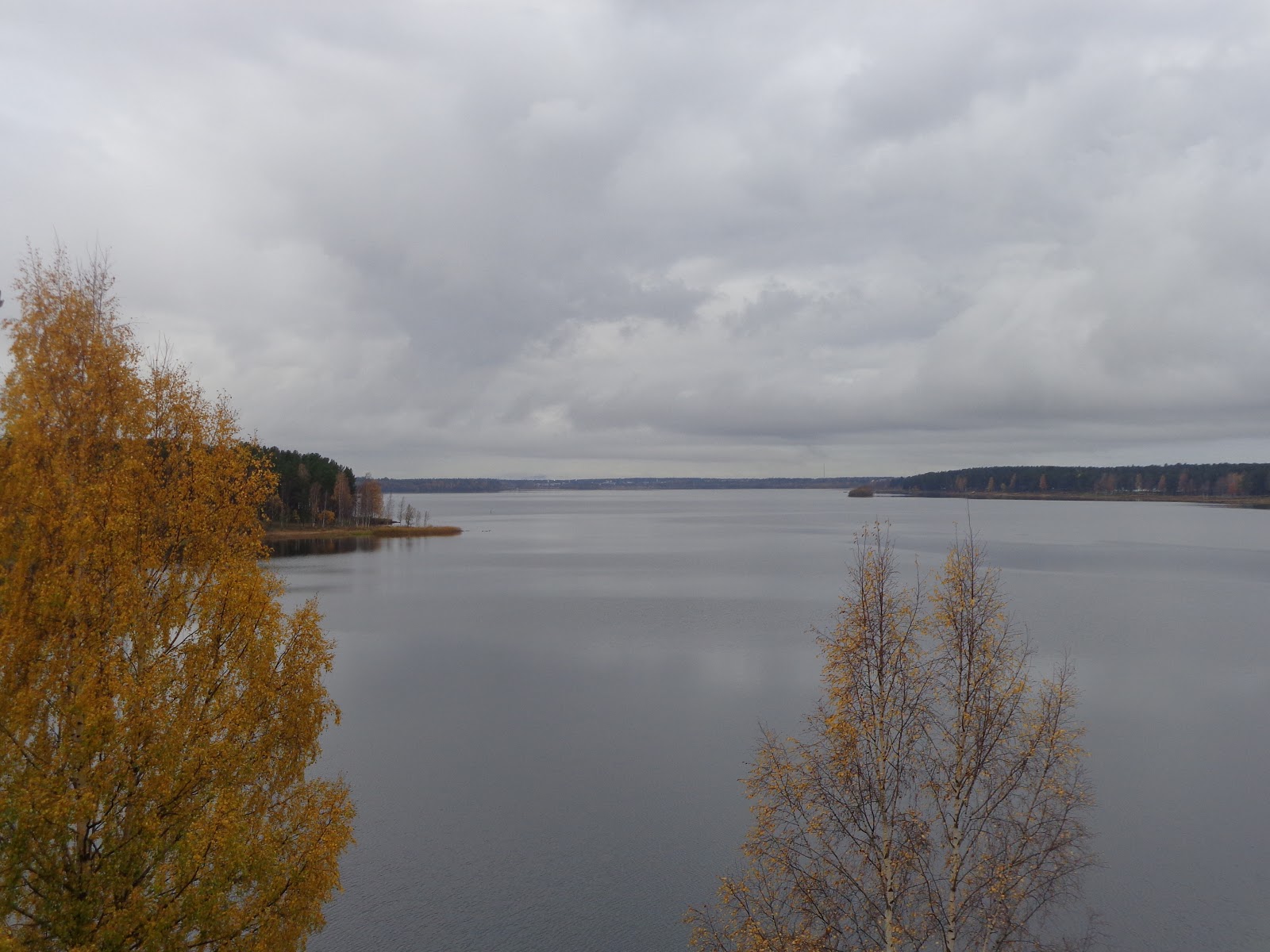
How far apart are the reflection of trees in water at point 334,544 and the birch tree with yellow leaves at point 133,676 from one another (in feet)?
234

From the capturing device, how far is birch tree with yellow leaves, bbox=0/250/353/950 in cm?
706

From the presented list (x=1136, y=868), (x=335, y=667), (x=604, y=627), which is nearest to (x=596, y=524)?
(x=604, y=627)

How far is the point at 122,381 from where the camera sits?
7984 millimetres

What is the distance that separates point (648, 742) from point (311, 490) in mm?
85448

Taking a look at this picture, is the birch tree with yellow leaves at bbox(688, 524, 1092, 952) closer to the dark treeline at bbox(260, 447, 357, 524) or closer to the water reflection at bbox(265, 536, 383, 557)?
the water reflection at bbox(265, 536, 383, 557)

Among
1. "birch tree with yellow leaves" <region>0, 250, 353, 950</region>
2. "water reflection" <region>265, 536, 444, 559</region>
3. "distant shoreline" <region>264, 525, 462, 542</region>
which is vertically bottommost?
"water reflection" <region>265, 536, 444, 559</region>

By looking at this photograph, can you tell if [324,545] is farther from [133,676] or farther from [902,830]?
[133,676]

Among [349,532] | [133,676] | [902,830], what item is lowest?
[349,532]

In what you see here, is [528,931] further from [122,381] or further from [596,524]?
[596,524]

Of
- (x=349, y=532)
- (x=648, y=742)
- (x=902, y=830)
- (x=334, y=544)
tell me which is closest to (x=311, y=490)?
(x=349, y=532)

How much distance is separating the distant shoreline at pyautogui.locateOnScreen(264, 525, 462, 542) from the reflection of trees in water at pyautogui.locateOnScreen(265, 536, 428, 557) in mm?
504

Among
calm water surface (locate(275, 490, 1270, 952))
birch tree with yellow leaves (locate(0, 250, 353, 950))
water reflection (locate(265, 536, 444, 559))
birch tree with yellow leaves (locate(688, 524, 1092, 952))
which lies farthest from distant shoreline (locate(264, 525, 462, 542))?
birch tree with yellow leaves (locate(0, 250, 353, 950))

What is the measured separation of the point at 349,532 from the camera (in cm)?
9569

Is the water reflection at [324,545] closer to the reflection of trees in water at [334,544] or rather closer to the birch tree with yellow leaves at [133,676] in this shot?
the reflection of trees in water at [334,544]
